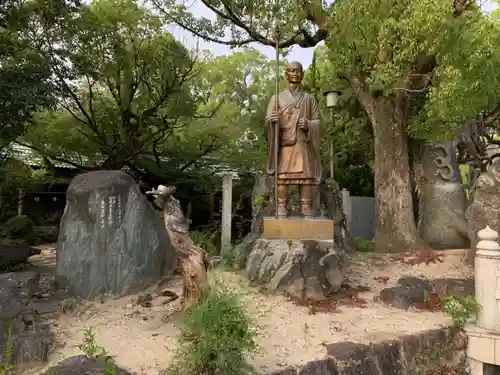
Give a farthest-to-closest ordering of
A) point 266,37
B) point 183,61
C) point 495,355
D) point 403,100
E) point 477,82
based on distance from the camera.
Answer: point 183,61, point 266,37, point 403,100, point 477,82, point 495,355

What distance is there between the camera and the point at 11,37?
8.51 m

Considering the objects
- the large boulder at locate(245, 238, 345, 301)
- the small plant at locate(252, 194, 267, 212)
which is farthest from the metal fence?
the large boulder at locate(245, 238, 345, 301)

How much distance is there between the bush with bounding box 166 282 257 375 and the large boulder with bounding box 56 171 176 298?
2395 millimetres

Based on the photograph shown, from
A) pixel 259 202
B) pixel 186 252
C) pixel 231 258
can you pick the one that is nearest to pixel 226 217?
pixel 259 202

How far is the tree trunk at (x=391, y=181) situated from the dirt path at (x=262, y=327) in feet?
8.78

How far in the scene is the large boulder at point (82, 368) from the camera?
3.41 m

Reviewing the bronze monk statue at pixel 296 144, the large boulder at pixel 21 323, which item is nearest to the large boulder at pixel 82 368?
the large boulder at pixel 21 323

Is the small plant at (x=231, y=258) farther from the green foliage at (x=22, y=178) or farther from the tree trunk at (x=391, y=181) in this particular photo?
the green foliage at (x=22, y=178)

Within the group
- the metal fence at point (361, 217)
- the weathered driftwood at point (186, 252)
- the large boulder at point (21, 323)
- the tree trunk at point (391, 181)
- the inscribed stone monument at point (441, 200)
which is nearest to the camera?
the large boulder at point (21, 323)

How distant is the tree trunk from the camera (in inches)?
348

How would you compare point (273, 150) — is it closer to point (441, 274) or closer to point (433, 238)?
point (441, 274)

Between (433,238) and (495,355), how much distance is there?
5.06 m

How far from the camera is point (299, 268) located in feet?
19.1

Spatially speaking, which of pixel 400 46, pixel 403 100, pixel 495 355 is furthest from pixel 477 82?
pixel 495 355
